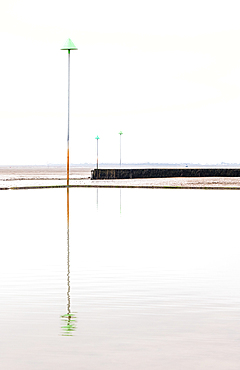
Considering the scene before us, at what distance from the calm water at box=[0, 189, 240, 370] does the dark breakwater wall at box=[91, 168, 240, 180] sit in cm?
4313

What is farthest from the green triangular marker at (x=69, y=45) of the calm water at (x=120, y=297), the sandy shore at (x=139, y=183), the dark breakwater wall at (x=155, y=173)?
the calm water at (x=120, y=297)

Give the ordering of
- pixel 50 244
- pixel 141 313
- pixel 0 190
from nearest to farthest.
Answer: pixel 141 313
pixel 50 244
pixel 0 190

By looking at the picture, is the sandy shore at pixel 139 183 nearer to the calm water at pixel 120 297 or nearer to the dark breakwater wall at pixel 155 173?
the dark breakwater wall at pixel 155 173

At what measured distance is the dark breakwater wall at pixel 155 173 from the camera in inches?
2368

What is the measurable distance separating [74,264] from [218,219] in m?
9.09

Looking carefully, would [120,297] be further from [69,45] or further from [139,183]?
[139,183]

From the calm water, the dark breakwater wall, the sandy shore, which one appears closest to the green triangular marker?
the sandy shore

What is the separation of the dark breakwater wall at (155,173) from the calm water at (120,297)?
43.1 metres

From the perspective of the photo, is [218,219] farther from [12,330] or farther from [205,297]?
[12,330]

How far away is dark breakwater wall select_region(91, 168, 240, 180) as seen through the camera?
6016 cm

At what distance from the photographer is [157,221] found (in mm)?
18344

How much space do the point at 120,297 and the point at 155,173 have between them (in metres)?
56.8

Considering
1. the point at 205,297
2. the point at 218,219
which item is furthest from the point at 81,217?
the point at 205,297

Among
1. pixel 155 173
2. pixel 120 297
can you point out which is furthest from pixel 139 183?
pixel 120 297
